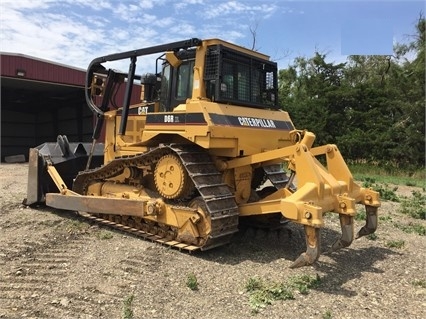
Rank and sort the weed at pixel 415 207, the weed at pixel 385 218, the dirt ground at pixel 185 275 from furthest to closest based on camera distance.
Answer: the weed at pixel 415 207
the weed at pixel 385 218
the dirt ground at pixel 185 275

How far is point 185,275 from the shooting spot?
17.2 feet

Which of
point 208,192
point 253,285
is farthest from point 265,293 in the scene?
point 208,192

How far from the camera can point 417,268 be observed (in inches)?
229

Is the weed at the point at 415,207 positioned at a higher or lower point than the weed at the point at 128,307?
higher

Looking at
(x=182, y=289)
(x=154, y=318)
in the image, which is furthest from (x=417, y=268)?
(x=154, y=318)

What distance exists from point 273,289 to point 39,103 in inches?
997

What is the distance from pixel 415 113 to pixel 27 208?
69.7 ft

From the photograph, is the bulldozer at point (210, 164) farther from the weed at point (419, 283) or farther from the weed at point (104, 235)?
the weed at point (419, 283)

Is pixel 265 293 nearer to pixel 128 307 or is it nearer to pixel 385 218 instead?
pixel 128 307

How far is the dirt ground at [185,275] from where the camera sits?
4.32m

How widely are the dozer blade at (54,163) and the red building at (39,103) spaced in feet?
27.5

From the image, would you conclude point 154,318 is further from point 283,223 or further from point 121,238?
point 283,223

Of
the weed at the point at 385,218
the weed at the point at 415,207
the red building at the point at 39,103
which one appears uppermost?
the red building at the point at 39,103

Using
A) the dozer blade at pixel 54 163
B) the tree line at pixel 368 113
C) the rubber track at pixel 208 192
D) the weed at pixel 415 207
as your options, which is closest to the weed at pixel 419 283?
the rubber track at pixel 208 192
